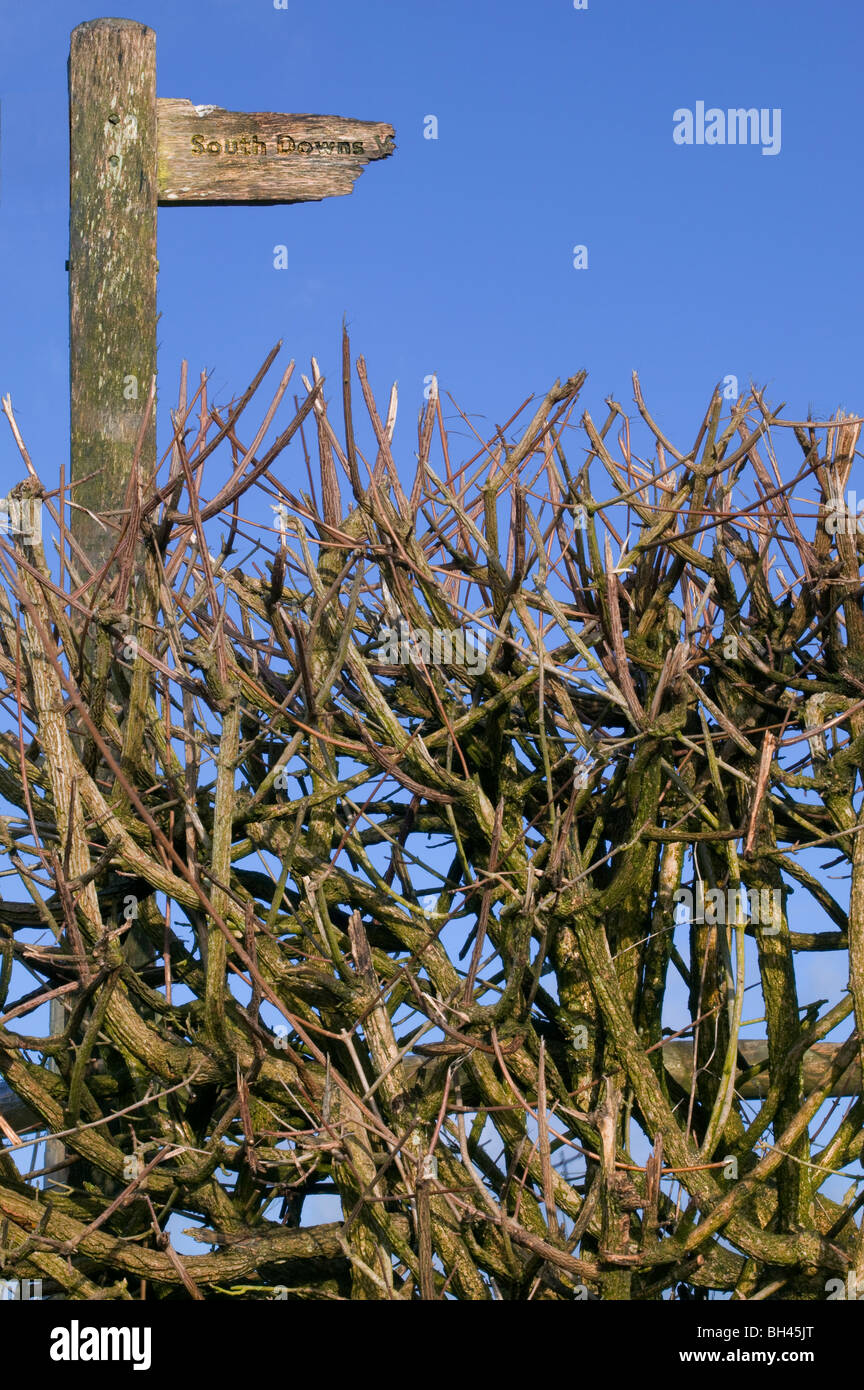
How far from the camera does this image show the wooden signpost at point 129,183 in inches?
168

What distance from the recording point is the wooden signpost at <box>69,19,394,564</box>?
14.0 feet

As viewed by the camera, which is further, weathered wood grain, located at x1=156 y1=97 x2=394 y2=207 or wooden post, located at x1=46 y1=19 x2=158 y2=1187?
weathered wood grain, located at x1=156 y1=97 x2=394 y2=207

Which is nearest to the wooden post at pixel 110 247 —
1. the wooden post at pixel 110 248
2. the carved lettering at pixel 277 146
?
the wooden post at pixel 110 248

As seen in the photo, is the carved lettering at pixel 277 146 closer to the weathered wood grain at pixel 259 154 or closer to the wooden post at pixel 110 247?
the weathered wood grain at pixel 259 154

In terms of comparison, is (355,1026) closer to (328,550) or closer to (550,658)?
(550,658)

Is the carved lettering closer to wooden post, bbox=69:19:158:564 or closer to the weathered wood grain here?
the weathered wood grain

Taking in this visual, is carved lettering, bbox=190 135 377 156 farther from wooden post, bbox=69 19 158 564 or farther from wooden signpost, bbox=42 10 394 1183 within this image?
wooden post, bbox=69 19 158 564

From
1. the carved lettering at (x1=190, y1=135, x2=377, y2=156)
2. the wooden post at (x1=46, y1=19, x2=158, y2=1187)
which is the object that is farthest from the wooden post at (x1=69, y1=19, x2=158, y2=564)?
the carved lettering at (x1=190, y1=135, x2=377, y2=156)

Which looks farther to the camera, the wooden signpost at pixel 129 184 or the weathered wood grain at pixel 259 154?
the weathered wood grain at pixel 259 154

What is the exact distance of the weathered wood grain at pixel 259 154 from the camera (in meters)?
4.38

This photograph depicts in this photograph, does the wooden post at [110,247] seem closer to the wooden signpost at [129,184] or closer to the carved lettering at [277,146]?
the wooden signpost at [129,184]

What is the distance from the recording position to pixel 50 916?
3332mm

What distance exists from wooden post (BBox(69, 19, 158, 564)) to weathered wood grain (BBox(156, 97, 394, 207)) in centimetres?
8

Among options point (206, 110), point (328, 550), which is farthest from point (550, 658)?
point (206, 110)
